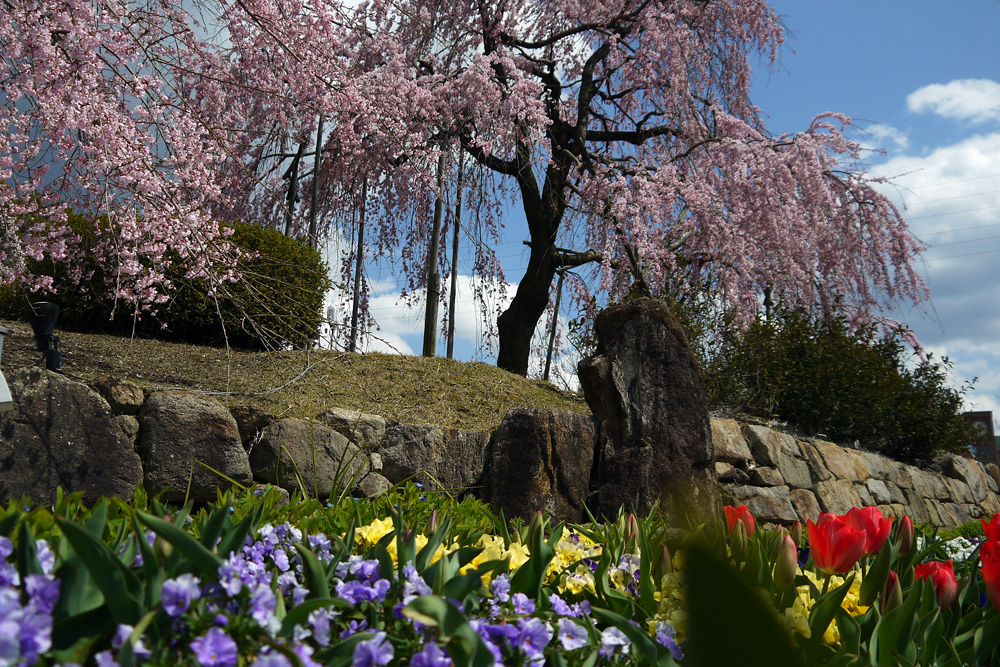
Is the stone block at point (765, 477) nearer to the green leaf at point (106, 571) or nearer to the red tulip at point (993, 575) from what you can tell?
the red tulip at point (993, 575)

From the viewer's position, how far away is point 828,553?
1.48 m

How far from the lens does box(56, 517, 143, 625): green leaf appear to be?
0.79 m

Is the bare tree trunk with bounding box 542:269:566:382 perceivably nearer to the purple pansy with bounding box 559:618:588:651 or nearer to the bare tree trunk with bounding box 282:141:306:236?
the bare tree trunk with bounding box 282:141:306:236

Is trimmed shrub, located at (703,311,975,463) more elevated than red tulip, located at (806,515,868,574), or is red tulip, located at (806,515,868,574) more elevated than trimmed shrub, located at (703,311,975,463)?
trimmed shrub, located at (703,311,975,463)

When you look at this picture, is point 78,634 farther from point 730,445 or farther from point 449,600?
point 730,445

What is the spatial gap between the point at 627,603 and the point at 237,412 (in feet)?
12.3

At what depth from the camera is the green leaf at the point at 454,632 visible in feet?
2.80

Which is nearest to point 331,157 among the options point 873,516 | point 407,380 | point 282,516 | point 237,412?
point 407,380

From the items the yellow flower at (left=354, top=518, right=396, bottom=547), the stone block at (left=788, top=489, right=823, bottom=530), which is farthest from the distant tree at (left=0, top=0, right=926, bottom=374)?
the yellow flower at (left=354, top=518, right=396, bottom=547)

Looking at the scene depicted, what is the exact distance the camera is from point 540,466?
4.10 m

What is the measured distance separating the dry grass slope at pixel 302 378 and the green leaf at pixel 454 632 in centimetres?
407

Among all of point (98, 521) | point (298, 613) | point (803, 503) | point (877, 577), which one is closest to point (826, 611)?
point (877, 577)

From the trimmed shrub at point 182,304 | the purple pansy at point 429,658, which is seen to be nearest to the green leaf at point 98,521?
the purple pansy at point 429,658

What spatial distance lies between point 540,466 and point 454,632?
129 inches
